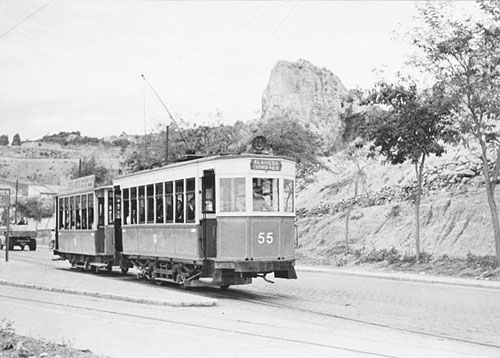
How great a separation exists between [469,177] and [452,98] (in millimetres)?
9504

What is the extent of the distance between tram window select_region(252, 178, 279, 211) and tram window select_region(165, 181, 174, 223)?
2.93m

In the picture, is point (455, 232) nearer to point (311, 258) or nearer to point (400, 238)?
point (400, 238)

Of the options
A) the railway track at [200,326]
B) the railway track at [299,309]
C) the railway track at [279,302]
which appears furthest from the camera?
the railway track at [279,302]

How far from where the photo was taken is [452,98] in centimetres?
2547

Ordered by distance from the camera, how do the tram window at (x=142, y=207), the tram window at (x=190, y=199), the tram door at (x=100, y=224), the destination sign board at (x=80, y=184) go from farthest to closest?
the destination sign board at (x=80, y=184) → the tram door at (x=100, y=224) → the tram window at (x=142, y=207) → the tram window at (x=190, y=199)

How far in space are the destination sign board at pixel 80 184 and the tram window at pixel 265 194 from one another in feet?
33.7

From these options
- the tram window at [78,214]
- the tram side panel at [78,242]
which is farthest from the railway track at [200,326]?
the tram window at [78,214]

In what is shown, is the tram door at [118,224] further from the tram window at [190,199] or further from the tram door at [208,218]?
the tram door at [208,218]

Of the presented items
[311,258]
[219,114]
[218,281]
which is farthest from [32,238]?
[218,281]

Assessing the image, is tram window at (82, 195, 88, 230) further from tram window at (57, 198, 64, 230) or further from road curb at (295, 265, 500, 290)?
road curb at (295, 265, 500, 290)

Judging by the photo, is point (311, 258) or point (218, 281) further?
point (311, 258)

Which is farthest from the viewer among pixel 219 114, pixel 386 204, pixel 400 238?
pixel 219 114

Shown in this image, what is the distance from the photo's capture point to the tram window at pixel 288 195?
1834 cm

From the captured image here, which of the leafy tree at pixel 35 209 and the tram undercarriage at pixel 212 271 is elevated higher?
the leafy tree at pixel 35 209
